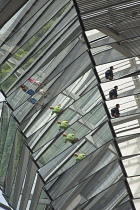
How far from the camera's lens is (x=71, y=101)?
134 feet

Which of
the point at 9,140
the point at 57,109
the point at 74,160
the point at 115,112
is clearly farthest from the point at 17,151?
the point at 115,112

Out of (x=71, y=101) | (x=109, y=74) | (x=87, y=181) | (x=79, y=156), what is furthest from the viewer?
(x=71, y=101)

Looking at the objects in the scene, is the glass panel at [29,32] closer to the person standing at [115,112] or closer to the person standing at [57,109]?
the person standing at [57,109]

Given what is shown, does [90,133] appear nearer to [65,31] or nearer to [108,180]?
[108,180]

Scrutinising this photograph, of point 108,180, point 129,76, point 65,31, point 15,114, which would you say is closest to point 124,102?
point 129,76

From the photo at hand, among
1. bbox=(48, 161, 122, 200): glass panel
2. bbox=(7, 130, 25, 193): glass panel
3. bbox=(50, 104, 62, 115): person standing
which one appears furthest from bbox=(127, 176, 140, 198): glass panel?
bbox=(7, 130, 25, 193): glass panel

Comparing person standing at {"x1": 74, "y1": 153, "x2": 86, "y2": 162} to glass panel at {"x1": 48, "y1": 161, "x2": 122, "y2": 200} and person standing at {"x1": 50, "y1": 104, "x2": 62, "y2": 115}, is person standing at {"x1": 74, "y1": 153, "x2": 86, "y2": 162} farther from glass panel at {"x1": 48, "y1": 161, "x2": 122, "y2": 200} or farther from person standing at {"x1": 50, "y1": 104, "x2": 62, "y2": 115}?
person standing at {"x1": 50, "y1": 104, "x2": 62, "y2": 115}

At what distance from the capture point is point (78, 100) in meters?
39.8

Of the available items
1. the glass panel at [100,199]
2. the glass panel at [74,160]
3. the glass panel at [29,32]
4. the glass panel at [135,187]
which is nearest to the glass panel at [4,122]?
the glass panel at [29,32]

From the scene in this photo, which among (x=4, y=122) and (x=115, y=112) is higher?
(x=115, y=112)

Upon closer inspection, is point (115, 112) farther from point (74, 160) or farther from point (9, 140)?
point (9, 140)

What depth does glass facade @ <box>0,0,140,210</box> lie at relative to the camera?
37.1m

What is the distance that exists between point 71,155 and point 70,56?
478cm

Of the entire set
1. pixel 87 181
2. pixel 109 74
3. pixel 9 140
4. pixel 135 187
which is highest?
pixel 109 74
